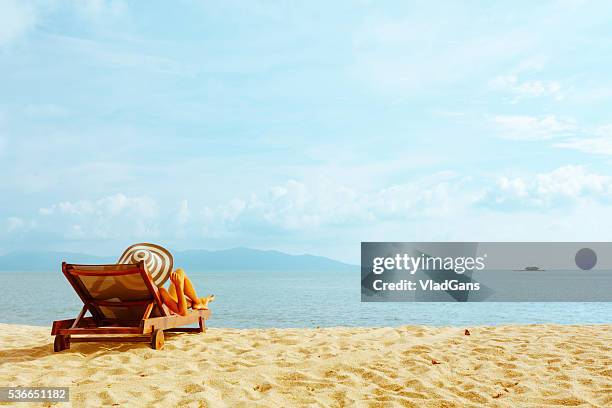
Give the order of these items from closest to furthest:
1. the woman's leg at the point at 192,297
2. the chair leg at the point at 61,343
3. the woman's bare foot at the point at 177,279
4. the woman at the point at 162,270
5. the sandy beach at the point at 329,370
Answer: the sandy beach at the point at 329,370 → the chair leg at the point at 61,343 → the woman at the point at 162,270 → the woman's bare foot at the point at 177,279 → the woman's leg at the point at 192,297

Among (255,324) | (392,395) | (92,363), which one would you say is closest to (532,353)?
(392,395)

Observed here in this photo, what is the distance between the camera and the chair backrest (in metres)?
7.20

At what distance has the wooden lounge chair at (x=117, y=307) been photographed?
7219 millimetres

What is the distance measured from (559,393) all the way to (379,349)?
7.87 ft

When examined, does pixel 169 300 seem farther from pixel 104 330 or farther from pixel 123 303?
pixel 104 330

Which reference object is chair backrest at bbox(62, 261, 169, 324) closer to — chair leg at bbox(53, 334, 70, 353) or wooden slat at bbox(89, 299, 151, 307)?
wooden slat at bbox(89, 299, 151, 307)

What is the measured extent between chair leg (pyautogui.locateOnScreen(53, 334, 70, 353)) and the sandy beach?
16cm

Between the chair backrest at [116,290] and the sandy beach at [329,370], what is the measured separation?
475mm

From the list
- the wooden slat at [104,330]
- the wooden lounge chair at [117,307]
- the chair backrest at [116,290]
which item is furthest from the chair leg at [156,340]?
the chair backrest at [116,290]

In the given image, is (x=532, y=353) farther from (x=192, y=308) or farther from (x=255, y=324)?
(x=255, y=324)

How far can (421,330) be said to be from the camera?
8.88m

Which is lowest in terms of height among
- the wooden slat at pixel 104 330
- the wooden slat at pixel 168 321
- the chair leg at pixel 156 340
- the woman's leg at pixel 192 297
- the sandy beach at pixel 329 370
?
the sandy beach at pixel 329 370
